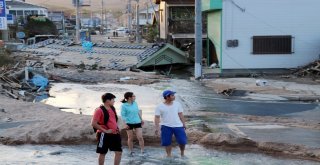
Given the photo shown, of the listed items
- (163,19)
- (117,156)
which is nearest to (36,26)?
(163,19)

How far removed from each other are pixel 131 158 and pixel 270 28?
→ 20919 mm

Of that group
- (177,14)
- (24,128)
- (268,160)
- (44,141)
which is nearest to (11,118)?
(24,128)

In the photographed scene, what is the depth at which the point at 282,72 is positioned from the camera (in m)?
29.4

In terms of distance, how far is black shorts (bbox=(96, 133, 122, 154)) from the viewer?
827cm

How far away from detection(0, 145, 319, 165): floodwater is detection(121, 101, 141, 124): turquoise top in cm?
76

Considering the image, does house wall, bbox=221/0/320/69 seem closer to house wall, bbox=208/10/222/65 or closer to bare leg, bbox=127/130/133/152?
house wall, bbox=208/10/222/65

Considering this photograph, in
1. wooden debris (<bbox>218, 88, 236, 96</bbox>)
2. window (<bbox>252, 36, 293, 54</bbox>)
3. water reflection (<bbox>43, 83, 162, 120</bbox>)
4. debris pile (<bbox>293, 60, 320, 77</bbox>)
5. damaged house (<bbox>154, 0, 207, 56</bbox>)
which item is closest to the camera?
water reflection (<bbox>43, 83, 162, 120</bbox>)

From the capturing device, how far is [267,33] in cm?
2917

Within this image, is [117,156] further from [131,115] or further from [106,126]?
[131,115]

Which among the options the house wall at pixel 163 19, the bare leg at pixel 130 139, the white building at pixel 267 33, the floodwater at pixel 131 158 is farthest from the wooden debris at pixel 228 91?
the house wall at pixel 163 19

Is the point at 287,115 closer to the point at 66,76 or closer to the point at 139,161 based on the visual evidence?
the point at 139,161

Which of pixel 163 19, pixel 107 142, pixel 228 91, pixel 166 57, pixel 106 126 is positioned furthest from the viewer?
pixel 163 19

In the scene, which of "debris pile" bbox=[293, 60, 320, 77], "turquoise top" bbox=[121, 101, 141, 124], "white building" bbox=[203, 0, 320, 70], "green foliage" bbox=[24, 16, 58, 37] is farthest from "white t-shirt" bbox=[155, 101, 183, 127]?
"green foliage" bbox=[24, 16, 58, 37]

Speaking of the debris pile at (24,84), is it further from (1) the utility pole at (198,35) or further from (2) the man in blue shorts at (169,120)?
(2) the man in blue shorts at (169,120)
